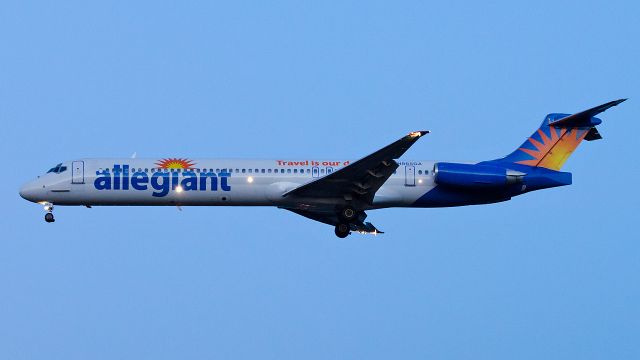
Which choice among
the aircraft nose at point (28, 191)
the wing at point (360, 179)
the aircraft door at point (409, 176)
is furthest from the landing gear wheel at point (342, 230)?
the aircraft nose at point (28, 191)

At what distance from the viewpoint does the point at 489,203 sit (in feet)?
146

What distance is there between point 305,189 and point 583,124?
11.1 m

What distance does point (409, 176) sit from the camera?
143 feet

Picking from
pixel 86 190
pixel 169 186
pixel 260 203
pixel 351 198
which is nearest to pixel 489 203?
pixel 351 198

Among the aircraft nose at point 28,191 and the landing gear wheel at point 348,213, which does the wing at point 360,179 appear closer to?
the landing gear wheel at point 348,213

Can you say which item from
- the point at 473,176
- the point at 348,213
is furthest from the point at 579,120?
the point at 348,213

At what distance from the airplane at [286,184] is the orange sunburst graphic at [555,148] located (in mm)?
452

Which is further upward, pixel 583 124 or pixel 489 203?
pixel 583 124

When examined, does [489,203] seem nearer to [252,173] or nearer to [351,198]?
[351,198]

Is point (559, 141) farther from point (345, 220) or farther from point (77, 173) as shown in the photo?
point (77, 173)

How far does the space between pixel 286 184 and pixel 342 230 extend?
9.45ft

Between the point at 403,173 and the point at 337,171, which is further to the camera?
the point at 403,173

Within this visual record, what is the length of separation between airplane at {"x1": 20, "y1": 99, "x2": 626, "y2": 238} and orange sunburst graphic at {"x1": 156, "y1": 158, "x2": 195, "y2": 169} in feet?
0.12

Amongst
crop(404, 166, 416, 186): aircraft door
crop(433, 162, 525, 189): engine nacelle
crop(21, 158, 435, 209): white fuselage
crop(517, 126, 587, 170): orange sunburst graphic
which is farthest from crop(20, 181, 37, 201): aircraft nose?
crop(517, 126, 587, 170): orange sunburst graphic
